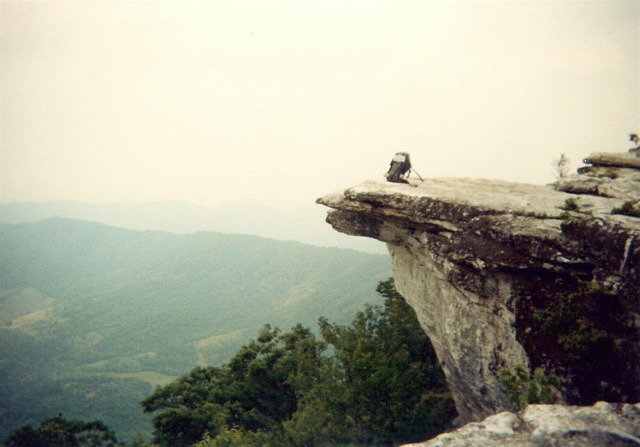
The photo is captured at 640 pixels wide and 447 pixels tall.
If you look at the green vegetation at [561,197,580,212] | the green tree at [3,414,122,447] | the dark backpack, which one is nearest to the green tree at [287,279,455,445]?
the dark backpack

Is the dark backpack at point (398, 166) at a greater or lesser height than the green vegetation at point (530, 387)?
greater

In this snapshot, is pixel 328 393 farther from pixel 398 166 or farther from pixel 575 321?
pixel 575 321

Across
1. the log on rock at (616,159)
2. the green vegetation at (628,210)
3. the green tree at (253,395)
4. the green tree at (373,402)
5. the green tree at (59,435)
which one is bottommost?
the green tree at (59,435)

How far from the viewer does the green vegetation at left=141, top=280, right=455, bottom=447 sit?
18.3 m

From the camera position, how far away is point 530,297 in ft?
38.1

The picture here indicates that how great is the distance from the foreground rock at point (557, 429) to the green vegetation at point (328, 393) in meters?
12.5

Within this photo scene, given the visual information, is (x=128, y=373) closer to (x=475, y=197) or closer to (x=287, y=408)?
(x=287, y=408)

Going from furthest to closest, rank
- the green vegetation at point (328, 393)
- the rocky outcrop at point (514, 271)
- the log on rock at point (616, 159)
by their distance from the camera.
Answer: the log on rock at point (616, 159), the green vegetation at point (328, 393), the rocky outcrop at point (514, 271)

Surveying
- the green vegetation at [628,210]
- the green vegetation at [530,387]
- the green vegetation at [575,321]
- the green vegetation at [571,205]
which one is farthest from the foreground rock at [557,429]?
the green vegetation at [571,205]

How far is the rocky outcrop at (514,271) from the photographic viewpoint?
9.91m

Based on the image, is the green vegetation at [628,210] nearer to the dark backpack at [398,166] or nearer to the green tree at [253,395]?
the dark backpack at [398,166]

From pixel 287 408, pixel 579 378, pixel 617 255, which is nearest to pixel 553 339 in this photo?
pixel 579 378

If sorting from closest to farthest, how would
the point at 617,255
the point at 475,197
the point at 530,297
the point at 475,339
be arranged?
the point at 617,255 → the point at 530,297 → the point at 475,339 → the point at 475,197

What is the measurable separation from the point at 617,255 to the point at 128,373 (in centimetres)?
22420
